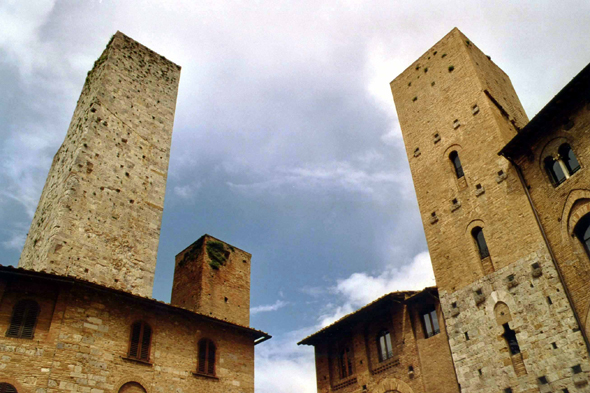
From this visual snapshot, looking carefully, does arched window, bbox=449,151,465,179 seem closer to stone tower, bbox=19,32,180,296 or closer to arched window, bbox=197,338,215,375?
arched window, bbox=197,338,215,375

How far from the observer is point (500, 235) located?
14227mm

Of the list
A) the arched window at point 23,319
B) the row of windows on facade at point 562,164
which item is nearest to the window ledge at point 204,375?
the arched window at point 23,319

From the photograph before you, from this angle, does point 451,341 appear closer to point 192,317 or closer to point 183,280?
point 192,317

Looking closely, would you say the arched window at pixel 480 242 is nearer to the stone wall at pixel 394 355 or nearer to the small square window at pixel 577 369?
the stone wall at pixel 394 355

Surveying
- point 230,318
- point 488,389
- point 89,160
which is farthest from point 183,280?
point 488,389

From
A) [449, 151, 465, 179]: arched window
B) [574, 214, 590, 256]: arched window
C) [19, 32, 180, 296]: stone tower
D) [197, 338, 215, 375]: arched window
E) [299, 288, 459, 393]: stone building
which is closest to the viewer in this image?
[574, 214, 590, 256]: arched window

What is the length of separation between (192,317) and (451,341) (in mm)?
8166

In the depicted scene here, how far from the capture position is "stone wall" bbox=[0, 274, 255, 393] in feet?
35.7

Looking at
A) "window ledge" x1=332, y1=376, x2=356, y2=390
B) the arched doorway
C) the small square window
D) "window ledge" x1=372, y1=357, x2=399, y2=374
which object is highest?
"window ledge" x1=372, y1=357, x2=399, y2=374

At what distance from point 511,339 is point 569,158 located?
17.3 feet

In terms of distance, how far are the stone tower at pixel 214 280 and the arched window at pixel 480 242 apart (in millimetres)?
8785

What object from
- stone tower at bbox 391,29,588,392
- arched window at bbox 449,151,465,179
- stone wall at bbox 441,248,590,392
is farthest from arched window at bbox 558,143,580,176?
arched window at bbox 449,151,465,179

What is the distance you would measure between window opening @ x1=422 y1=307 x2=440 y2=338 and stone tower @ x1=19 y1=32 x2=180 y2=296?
9.71 metres

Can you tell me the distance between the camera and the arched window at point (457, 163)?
16750 millimetres
